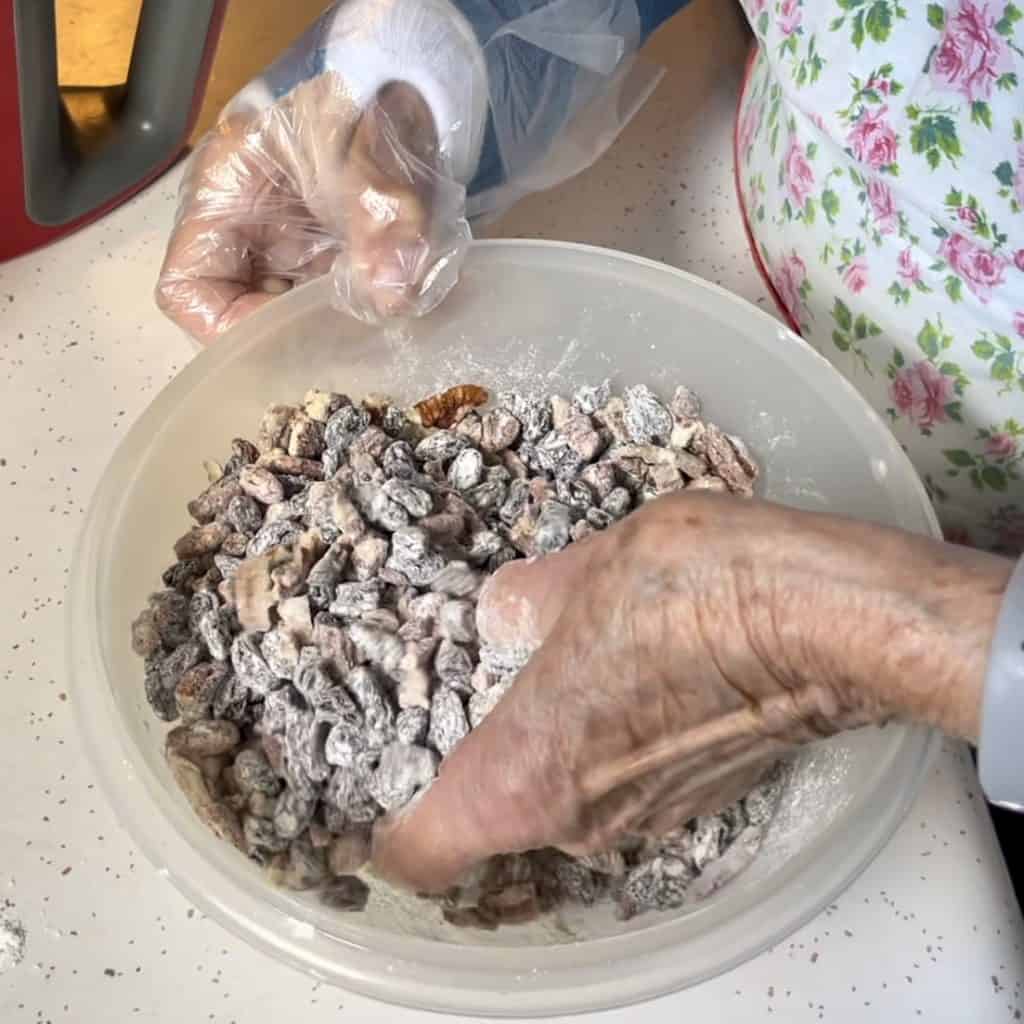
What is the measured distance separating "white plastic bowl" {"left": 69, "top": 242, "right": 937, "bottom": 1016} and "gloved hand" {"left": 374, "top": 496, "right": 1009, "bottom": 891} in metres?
0.05

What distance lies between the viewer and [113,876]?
0.55 metres

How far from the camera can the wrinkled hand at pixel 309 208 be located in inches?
23.9

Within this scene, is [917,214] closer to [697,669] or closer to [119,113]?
[697,669]

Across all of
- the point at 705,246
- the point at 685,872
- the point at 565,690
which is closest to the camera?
the point at 565,690

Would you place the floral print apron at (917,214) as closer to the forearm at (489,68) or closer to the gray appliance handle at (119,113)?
the forearm at (489,68)

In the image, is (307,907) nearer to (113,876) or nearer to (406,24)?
(113,876)

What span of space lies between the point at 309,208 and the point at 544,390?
17 centimetres

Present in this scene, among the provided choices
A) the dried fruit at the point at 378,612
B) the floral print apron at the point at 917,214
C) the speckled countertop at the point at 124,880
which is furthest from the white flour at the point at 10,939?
the floral print apron at the point at 917,214

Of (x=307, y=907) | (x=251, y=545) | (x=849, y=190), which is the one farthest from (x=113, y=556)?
(x=849, y=190)

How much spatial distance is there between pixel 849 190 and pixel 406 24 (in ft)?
0.84

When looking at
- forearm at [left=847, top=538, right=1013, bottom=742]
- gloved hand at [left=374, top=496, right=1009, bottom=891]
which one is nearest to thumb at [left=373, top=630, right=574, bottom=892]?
gloved hand at [left=374, top=496, right=1009, bottom=891]

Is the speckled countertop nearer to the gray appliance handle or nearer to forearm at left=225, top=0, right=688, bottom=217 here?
the gray appliance handle

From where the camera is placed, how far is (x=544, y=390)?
675 millimetres

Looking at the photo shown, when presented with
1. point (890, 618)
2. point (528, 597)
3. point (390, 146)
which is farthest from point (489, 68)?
point (890, 618)
